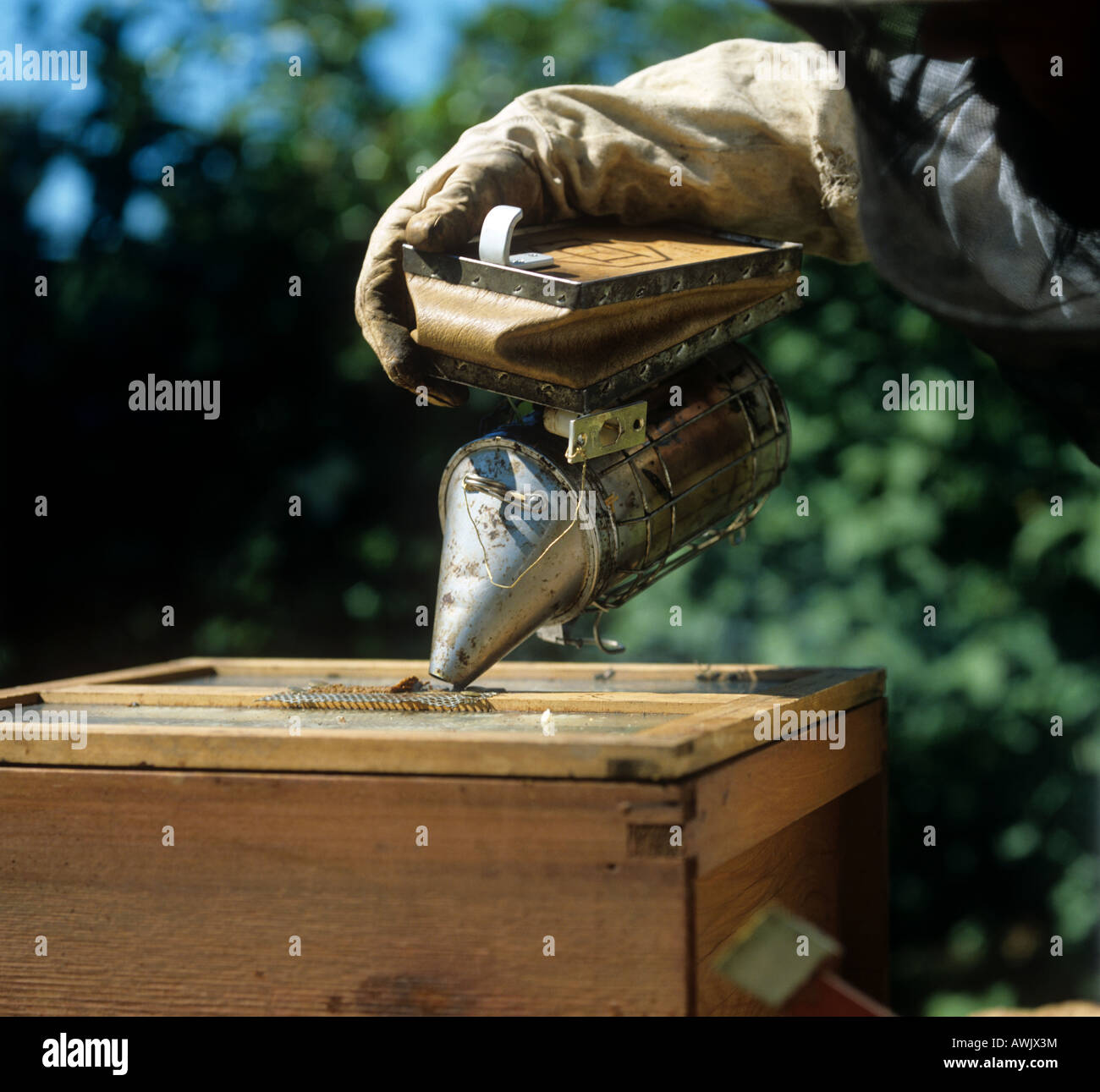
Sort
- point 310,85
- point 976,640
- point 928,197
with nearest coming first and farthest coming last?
point 928,197 → point 976,640 → point 310,85

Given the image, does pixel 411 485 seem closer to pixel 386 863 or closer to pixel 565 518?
pixel 565 518

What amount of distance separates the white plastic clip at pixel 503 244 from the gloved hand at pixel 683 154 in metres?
0.12

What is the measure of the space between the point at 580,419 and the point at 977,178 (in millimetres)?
493

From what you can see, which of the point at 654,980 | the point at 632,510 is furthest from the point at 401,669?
the point at 654,980

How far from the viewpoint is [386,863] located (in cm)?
118

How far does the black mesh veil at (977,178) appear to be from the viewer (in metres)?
1.28

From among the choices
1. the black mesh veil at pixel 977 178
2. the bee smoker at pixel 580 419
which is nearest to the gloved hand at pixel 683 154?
the bee smoker at pixel 580 419

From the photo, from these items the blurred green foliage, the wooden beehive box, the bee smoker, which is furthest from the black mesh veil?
the blurred green foliage

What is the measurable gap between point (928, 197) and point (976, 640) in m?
1.14

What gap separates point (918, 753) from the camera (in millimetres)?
2393

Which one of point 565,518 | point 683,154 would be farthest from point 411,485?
point 565,518

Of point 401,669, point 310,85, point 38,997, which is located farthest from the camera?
point 310,85
